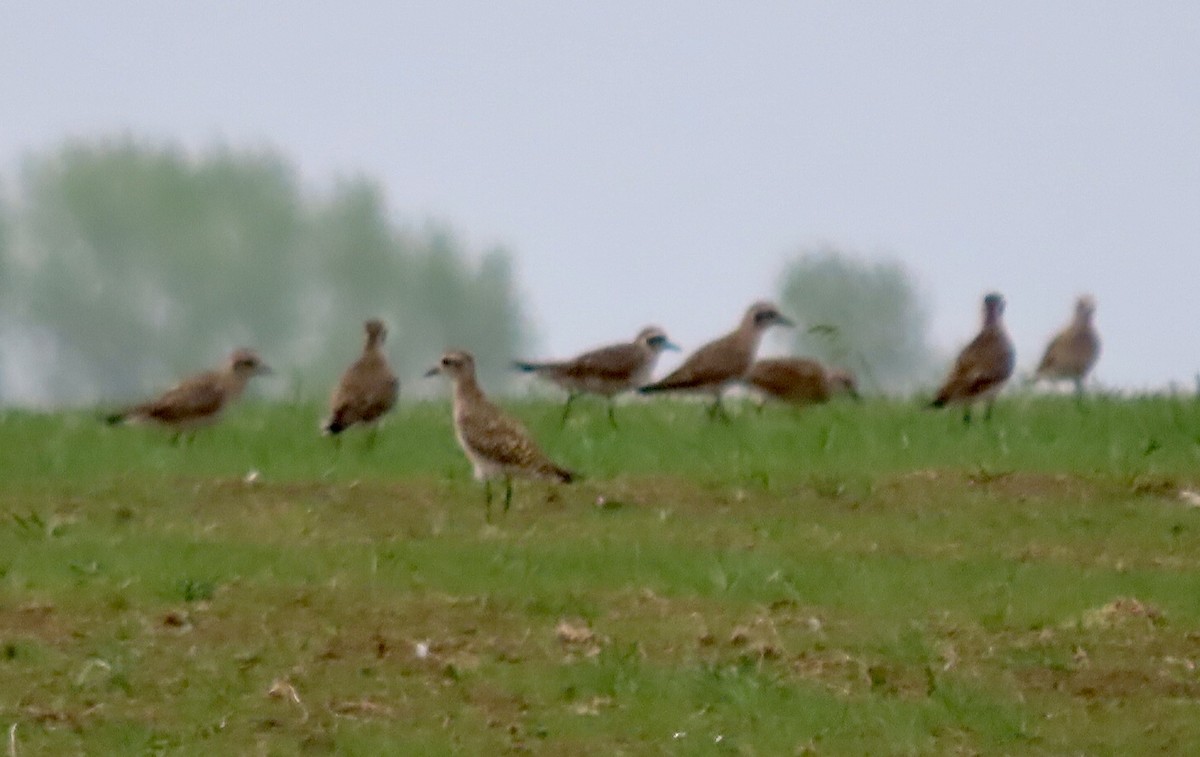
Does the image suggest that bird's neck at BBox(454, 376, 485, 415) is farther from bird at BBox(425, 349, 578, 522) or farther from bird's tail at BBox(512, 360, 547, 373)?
bird's tail at BBox(512, 360, 547, 373)

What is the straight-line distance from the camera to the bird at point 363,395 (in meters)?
19.9

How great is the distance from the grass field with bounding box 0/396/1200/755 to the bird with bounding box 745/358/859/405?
2.42 metres

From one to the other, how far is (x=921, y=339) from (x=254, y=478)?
42.5 m

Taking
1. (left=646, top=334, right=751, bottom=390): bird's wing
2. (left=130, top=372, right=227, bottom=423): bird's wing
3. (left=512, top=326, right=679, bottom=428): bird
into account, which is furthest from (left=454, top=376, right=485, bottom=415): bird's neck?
(left=646, top=334, right=751, bottom=390): bird's wing

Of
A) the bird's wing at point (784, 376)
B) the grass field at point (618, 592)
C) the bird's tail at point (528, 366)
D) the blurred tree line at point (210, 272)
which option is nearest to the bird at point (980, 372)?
the grass field at point (618, 592)

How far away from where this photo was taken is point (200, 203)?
58.0 m

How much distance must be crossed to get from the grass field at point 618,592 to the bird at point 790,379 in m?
2.42

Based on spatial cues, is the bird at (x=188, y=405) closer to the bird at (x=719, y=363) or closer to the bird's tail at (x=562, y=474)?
the bird at (x=719, y=363)

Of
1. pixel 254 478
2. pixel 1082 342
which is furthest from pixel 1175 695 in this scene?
pixel 1082 342

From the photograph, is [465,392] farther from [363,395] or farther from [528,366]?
[528,366]

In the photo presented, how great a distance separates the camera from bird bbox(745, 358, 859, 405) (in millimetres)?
23219

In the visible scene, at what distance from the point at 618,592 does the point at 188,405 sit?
7.01 metres

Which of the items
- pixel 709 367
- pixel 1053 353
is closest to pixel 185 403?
pixel 709 367

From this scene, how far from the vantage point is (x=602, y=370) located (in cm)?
2261
